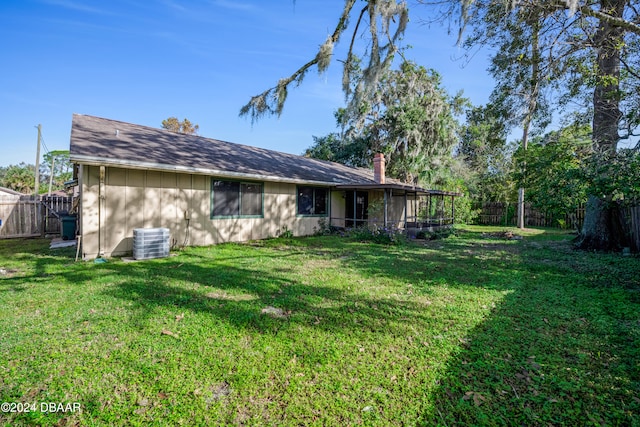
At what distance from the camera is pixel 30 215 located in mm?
10914

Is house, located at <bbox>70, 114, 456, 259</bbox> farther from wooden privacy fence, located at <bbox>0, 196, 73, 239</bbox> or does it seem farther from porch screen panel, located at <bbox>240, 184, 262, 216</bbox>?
wooden privacy fence, located at <bbox>0, 196, 73, 239</bbox>

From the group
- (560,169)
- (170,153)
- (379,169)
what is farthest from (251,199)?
(560,169)

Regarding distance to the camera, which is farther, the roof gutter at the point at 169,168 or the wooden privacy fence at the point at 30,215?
the wooden privacy fence at the point at 30,215

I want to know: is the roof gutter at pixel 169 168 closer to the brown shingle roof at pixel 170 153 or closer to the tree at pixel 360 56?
the brown shingle roof at pixel 170 153

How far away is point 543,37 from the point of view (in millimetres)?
7355

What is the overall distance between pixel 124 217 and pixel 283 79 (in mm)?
5475

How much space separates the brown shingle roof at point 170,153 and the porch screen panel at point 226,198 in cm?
55

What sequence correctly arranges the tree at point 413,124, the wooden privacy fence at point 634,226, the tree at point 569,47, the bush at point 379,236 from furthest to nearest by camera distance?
the tree at point 413,124
the bush at point 379,236
the wooden privacy fence at point 634,226
the tree at point 569,47

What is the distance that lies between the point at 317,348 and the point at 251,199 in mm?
7789

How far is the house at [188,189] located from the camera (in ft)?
23.7

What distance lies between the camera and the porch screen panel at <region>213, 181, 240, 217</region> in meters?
9.38

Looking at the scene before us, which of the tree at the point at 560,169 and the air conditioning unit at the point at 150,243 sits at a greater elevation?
the tree at the point at 560,169

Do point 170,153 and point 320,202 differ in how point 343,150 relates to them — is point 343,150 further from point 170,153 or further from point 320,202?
point 170,153

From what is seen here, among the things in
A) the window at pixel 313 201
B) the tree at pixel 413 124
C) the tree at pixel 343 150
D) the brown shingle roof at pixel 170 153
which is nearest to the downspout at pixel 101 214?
the brown shingle roof at pixel 170 153
